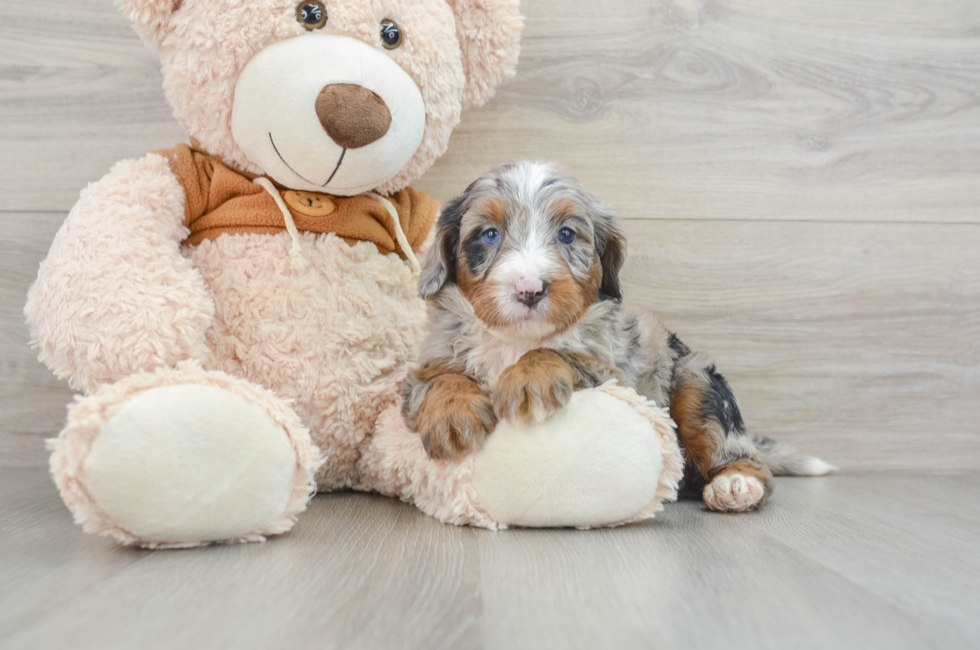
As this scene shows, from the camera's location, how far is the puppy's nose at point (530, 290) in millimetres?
1686

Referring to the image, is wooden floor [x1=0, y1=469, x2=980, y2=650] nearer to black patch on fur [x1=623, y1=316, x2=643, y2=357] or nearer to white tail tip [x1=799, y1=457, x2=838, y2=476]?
black patch on fur [x1=623, y1=316, x2=643, y2=357]

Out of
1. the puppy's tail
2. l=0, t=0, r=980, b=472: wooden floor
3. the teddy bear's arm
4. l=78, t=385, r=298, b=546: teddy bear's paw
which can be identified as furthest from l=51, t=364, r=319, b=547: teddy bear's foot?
the puppy's tail

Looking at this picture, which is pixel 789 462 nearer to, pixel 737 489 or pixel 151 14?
pixel 737 489

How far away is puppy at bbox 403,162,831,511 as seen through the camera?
1717 millimetres

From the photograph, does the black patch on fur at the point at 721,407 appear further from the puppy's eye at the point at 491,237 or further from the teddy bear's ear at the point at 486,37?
the teddy bear's ear at the point at 486,37

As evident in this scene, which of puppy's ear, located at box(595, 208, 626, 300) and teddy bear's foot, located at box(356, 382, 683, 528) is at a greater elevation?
puppy's ear, located at box(595, 208, 626, 300)

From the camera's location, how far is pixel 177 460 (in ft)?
4.73

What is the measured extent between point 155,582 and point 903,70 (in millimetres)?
2846

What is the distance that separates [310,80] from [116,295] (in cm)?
67

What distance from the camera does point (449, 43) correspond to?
6.88 feet

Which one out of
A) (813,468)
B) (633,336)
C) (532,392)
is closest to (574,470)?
(532,392)

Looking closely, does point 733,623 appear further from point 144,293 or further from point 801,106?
point 801,106

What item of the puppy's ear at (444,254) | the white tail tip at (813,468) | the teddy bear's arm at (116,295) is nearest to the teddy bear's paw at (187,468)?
the teddy bear's arm at (116,295)

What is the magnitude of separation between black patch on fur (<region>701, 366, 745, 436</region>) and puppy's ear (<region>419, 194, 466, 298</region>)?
811 millimetres
